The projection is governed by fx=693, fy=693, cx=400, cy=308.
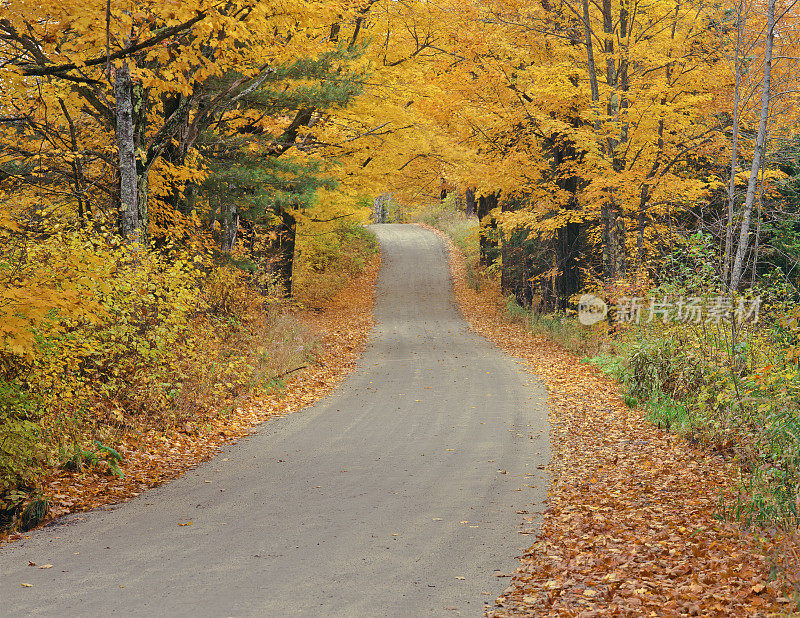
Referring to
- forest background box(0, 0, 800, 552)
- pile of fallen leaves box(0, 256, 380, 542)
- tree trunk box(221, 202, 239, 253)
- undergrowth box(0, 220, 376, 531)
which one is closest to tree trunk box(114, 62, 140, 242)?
forest background box(0, 0, 800, 552)

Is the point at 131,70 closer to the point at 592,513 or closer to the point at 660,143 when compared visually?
the point at 592,513

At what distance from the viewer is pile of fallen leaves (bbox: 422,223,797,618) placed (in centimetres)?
464

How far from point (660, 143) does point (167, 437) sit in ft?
44.6

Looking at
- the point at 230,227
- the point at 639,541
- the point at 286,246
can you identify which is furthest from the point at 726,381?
the point at 286,246

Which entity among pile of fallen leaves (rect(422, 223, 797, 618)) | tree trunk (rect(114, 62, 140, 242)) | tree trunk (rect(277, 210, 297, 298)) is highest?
tree trunk (rect(114, 62, 140, 242))

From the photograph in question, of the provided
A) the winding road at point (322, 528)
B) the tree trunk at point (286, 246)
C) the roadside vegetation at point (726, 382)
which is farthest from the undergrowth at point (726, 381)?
the tree trunk at point (286, 246)

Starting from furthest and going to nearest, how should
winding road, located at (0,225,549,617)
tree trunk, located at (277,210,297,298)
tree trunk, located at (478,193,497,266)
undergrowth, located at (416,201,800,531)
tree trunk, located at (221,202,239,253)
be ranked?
tree trunk, located at (478,193,497,266), tree trunk, located at (277,210,297,298), tree trunk, located at (221,202,239,253), undergrowth, located at (416,201,800,531), winding road, located at (0,225,549,617)

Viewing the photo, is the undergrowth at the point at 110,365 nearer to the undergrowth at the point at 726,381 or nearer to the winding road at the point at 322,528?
the winding road at the point at 322,528

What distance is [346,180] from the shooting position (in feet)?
76.6

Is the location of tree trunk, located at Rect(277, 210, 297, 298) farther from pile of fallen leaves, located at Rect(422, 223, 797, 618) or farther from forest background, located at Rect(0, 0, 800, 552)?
pile of fallen leaves, located at Rect(422, 223, 797, 618)

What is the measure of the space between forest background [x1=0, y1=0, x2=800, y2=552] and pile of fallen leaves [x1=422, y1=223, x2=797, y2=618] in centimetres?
52

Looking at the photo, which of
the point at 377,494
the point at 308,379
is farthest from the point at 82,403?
the point at 308,379

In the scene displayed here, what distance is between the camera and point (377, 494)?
7.72 metres

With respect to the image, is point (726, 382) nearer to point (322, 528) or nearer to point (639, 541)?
point (639, 541)
